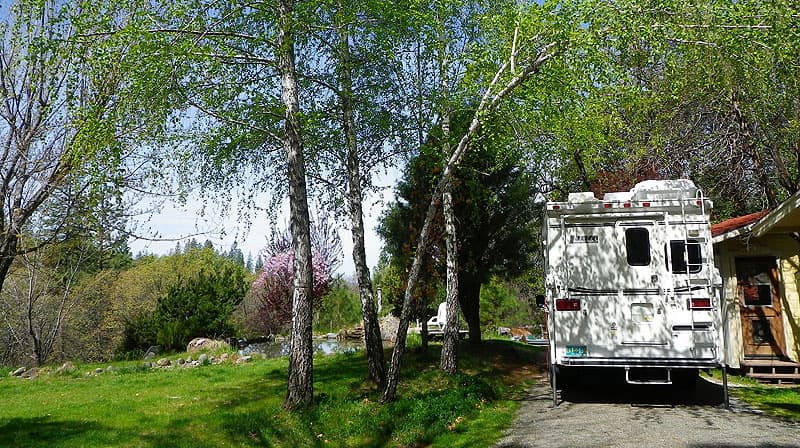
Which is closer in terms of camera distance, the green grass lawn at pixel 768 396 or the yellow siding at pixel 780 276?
the green grass lawn at pixel 768 396

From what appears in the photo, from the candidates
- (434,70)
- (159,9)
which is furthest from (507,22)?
(159,9)

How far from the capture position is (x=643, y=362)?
770 cm

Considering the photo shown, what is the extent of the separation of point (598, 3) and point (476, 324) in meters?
9.56

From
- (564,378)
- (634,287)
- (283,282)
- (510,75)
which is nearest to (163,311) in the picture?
(283,282)

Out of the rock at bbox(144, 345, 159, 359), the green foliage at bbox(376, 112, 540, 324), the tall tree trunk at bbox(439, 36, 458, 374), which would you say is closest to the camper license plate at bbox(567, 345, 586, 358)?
the tall tree trunk at bbox(439, 36, 458, 374)

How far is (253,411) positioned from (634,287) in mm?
5777

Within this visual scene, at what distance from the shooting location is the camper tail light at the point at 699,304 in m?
7.65

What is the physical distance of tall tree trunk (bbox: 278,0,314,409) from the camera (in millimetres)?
8172

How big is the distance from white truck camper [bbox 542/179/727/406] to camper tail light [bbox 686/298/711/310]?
12mm

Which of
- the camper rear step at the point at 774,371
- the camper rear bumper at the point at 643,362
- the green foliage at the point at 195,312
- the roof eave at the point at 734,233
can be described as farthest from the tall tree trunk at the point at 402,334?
the green foliage at the point at 195,312

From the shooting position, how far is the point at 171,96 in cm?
825

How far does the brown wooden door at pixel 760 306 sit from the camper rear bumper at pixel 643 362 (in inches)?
192

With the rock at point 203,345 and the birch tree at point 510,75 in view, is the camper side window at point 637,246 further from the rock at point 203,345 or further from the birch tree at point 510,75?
the rock at point 203,345

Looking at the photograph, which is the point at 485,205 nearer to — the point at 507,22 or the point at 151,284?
the point at 507,22
